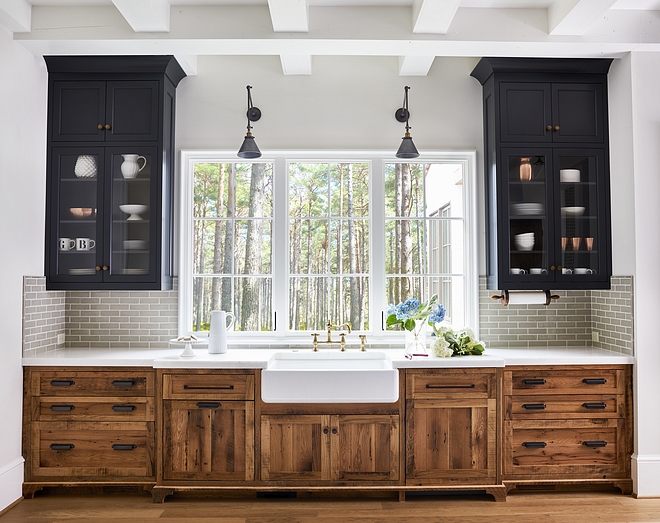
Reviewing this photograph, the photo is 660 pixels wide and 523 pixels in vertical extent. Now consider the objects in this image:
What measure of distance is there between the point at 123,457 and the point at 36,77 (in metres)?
2.59

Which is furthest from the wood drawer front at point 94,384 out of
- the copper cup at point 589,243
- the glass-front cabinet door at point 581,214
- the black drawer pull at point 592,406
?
the copper cup at point 589,243

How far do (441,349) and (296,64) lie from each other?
224 cm

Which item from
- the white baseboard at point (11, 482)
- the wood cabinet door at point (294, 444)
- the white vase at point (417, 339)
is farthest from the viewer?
the white vase at point (417, 339)

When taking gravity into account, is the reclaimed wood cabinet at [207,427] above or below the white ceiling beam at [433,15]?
below

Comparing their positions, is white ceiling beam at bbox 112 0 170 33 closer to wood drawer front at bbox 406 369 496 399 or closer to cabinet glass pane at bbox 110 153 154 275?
cabinet glass pane at bbox 110 153 154 275

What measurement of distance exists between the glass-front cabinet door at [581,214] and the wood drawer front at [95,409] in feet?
9.74

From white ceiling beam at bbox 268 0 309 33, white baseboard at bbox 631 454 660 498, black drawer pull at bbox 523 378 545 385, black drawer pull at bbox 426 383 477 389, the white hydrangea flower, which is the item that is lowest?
white baseboard at bbox 631 454 660 498

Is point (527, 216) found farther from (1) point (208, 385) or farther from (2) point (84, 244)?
(2) point (84, 244)

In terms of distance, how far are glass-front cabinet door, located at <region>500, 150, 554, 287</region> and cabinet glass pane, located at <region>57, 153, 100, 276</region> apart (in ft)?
9.43

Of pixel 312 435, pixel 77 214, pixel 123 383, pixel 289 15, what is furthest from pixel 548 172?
pixel 77 214

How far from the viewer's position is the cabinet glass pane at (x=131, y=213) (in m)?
3.80

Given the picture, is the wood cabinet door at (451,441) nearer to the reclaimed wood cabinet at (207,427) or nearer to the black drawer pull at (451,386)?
the black drawer pull at (451,386)

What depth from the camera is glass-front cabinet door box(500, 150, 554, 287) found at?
383cm

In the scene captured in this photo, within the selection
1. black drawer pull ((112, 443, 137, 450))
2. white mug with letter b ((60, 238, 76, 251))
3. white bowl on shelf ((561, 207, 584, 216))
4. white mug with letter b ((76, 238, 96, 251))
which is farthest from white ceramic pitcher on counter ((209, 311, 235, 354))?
white bowl on shelf ((561, 207, 584, 216))
